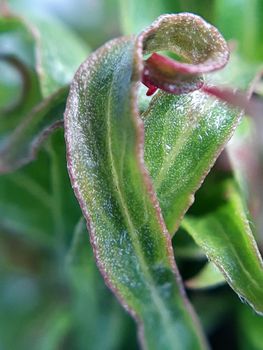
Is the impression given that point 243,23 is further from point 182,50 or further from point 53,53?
point 182,50

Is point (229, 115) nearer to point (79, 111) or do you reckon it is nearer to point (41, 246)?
point (79, 111)

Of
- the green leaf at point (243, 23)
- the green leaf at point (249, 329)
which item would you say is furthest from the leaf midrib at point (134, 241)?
the green leaf at point (243, 23)

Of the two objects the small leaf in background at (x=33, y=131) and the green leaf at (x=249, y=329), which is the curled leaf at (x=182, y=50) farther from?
the green leaf at (x=249, y=329)

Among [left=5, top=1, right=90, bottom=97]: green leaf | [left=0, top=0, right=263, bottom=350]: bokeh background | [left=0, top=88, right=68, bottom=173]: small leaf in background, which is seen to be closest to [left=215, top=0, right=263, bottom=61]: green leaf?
[left=0, top=0, right=263, bottom=350]: bokeh background

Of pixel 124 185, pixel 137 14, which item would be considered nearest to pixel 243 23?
pixel 137 14

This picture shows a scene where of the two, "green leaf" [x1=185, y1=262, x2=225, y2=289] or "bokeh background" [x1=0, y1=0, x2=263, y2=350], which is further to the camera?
"bokeh background" [x1=0, y1=0, x2=263, y2=350]

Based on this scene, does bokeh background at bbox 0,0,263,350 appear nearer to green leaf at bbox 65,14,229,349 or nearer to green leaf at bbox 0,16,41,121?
green leaf at bbox 0,16,41,121
